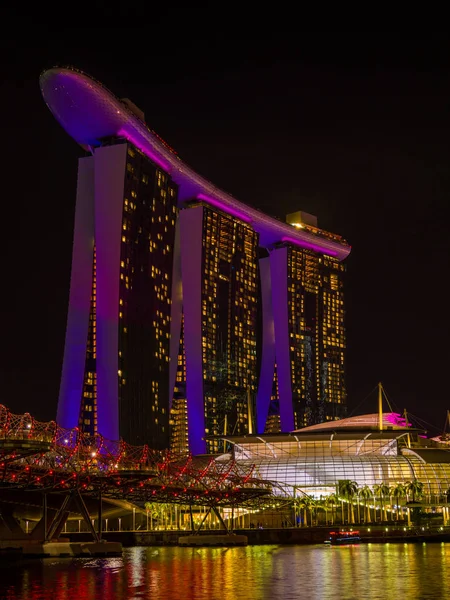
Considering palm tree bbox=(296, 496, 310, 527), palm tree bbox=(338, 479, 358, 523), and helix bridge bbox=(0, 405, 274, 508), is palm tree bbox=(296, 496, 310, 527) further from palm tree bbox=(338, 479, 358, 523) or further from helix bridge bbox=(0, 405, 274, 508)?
palm tree bbox=(338, 479, 358, 523)

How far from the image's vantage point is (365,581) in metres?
49.6

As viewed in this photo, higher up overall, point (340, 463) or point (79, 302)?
point (79, 302)

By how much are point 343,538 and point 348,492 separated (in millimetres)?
24235

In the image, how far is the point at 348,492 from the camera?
398 ft

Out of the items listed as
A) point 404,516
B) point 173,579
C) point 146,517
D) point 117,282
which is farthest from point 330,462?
point 173,579

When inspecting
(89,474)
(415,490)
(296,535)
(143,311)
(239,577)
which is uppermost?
(143,311)

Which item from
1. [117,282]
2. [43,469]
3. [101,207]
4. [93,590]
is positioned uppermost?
[101,207]

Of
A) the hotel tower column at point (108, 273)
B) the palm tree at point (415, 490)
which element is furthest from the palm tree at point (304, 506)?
the hotel tower column at point (108, 273)

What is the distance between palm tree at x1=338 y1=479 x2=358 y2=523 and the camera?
397 ft

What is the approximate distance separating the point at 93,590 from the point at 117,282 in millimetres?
105780

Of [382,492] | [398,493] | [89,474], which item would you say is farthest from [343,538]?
[89,474]

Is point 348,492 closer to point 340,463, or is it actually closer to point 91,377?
point 340,463

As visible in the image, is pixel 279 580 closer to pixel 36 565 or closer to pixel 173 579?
pixel 173 579

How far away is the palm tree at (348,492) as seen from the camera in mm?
120938
